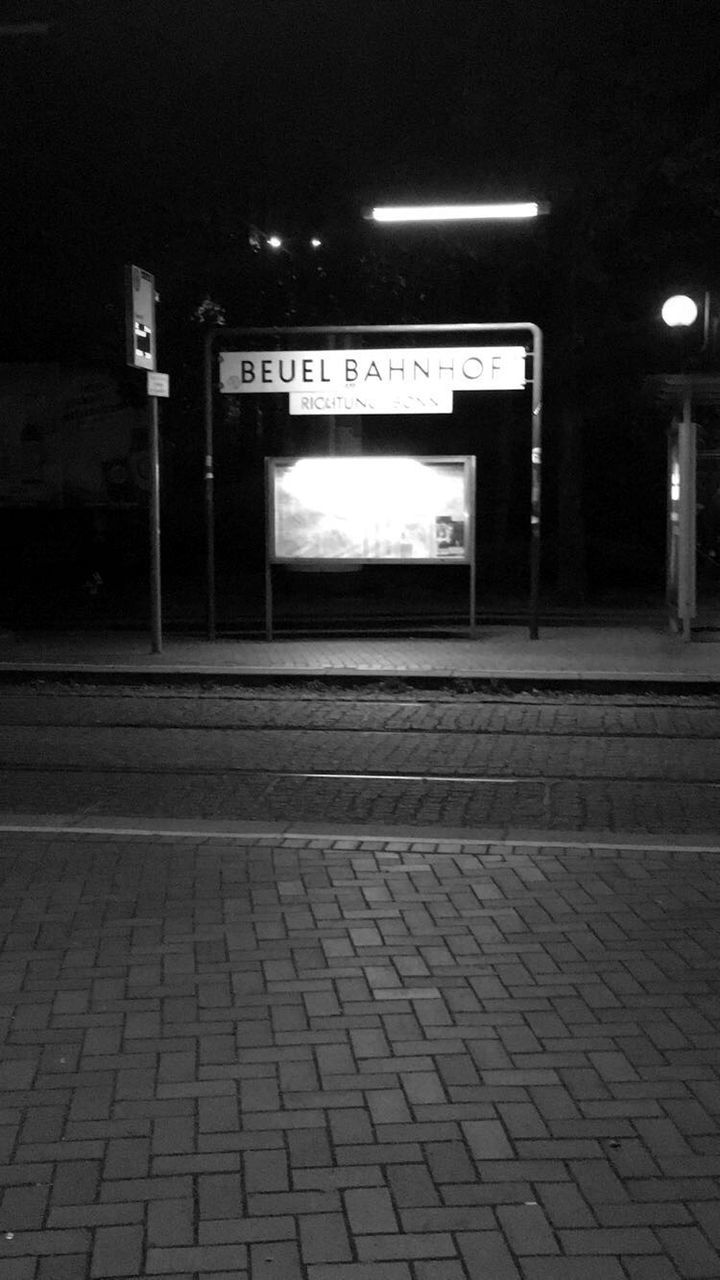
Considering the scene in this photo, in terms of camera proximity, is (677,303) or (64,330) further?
(64,330)

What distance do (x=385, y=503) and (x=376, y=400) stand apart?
1.06 metres

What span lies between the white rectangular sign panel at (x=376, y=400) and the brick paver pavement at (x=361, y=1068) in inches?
371

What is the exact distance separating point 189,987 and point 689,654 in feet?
34.8

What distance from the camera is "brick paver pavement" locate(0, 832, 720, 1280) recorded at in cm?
369

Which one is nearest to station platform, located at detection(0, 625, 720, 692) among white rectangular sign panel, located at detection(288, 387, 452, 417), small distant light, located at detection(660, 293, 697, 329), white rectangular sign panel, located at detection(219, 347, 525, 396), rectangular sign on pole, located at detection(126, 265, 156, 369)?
white rectangular sign panel, located at detection(288, 387, 452, 417)

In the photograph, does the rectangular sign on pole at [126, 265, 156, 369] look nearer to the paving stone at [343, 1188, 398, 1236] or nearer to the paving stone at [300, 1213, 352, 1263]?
the paving stone at [343, 1188, 398, 1236]

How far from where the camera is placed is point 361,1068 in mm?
4727

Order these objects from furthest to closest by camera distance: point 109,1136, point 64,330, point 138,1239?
point 64,330
point 109,1136
point 138,1239

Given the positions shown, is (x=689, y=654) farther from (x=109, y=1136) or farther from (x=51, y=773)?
(x=109, y=1136)

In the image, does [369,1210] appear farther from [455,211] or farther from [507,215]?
[507,215]

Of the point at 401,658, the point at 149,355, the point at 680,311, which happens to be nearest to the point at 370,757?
the point at 401,658

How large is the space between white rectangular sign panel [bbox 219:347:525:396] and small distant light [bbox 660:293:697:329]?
1496 millimetres

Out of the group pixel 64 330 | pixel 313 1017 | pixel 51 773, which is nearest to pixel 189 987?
pixel 313 1017

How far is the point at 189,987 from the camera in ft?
18.0
